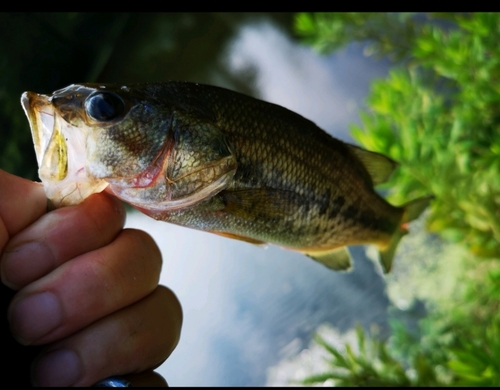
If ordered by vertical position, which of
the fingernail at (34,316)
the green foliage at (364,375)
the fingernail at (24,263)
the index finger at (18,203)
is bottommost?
the green foliage at (364,375)

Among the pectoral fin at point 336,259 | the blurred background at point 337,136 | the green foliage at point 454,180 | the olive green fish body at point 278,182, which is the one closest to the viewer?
the olive green fish body at point 278,182

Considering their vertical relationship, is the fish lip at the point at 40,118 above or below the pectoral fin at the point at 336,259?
above

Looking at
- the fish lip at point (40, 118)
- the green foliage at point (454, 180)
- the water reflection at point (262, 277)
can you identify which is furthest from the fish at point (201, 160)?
the green foliage at point (454, 180)

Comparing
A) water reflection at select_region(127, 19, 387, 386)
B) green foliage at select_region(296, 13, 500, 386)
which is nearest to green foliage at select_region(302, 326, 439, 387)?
green foliage at select_region(296, 13, 500, 386)

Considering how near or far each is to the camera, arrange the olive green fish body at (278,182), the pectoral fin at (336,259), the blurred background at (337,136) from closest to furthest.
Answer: the olive green fish body at (278,182), the pectoral fin at (336,259), the blurred background at (337,136)

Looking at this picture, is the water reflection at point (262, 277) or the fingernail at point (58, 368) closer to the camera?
the fingernail at point (58, 368)

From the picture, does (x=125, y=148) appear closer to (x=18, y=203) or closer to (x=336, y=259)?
(x=18, y=203)

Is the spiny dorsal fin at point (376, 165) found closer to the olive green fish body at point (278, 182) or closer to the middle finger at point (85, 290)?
the olive green fish body at point (278, 182)
